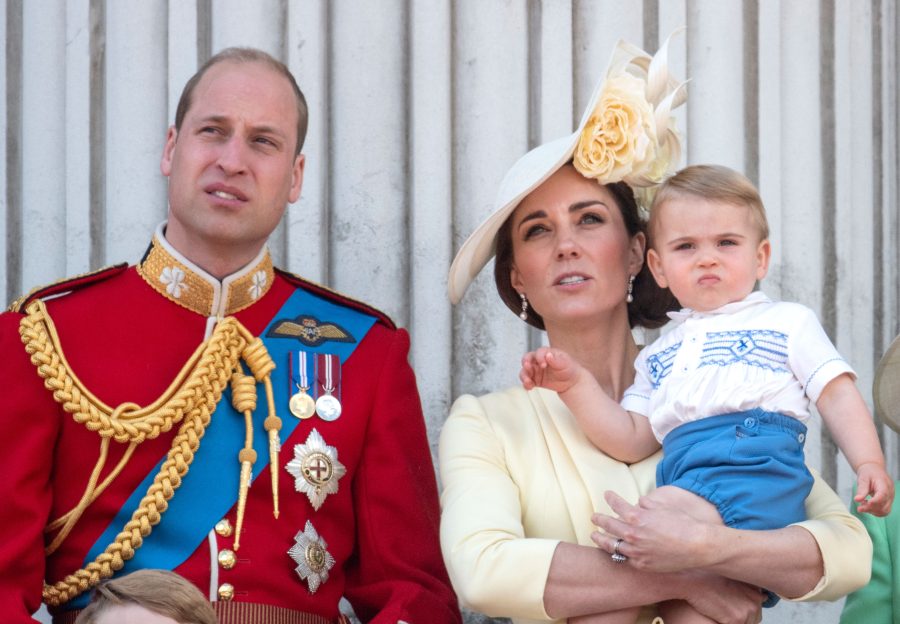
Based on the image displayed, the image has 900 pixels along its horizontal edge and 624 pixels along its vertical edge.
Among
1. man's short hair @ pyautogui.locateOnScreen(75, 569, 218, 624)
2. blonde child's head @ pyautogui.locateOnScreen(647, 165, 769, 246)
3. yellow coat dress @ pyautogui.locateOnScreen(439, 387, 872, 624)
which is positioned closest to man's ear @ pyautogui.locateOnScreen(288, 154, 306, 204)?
yellow coat dress @ pyautogui.locateOnScreen(439, 387, 872, 624)

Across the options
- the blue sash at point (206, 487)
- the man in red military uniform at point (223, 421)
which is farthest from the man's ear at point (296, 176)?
the blue sash at point (206, 487)

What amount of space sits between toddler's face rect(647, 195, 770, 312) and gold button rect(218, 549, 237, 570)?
1018 mm

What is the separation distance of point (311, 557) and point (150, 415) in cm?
43

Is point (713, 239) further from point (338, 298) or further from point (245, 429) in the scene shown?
point (245, 429)

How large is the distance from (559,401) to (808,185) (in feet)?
4.23

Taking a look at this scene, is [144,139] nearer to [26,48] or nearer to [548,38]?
[26,48]

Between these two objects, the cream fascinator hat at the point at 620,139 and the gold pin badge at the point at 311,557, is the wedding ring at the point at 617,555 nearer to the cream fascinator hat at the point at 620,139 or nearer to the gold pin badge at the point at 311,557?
the gold pin badge at the point at 311,557

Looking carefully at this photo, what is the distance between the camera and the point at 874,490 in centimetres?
286

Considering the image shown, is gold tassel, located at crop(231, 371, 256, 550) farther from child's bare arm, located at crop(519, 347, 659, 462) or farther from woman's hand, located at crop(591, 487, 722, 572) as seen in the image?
woman's hand, located at crop(591, 487, 722, 572)

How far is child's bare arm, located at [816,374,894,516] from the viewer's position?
9.37ft

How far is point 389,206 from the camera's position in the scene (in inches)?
170

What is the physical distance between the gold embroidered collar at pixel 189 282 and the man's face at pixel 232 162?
0.05 m

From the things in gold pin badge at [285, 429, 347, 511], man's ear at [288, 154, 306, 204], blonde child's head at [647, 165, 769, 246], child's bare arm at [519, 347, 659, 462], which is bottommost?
gold pin badge at [285, 429, 347, 511]

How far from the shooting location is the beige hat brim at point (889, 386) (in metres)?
3.49
